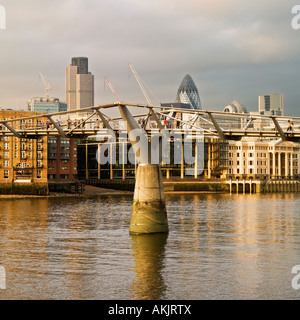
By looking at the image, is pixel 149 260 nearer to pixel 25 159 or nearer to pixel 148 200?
pixel 148 200

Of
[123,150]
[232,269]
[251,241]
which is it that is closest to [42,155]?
[123,150]

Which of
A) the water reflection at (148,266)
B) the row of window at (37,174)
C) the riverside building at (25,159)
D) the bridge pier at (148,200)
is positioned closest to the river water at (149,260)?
the water reflection at (148,266)

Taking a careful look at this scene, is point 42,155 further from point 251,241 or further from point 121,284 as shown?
point 121,284

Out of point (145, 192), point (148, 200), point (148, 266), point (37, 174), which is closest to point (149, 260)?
point (148, 266)

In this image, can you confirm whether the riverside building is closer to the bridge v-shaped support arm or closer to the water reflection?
the bridge v-shaped support arm

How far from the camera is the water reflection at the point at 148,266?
124ft

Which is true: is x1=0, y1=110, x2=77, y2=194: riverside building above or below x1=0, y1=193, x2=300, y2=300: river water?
above

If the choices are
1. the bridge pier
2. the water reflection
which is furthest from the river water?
the bridge pier

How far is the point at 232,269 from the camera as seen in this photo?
4391cm

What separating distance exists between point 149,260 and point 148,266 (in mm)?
2065

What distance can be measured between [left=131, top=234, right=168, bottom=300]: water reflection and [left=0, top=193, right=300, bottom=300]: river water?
55 mm

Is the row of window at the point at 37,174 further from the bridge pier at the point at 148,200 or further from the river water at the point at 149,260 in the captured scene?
the bridge pier at the point at 148,200

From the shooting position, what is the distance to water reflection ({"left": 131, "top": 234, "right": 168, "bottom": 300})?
37875 mm

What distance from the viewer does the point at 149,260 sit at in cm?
4712
